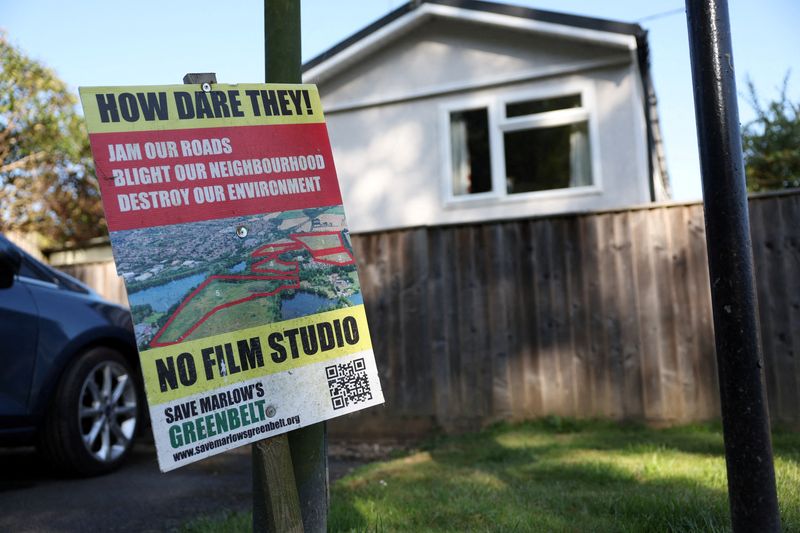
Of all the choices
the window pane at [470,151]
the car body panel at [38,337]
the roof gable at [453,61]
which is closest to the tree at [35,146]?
the roof gable at [453,61]

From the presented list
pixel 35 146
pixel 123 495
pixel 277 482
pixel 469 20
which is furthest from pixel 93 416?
pixel 35 146

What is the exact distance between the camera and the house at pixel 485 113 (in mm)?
9594

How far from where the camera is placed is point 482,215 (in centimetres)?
1014

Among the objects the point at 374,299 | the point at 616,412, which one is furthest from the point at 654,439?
the point at 374,299

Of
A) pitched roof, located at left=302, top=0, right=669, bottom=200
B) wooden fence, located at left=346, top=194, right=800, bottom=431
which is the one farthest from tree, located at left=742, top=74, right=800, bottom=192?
wooden fence, located at left=346, top=194, right=800, bottom=431

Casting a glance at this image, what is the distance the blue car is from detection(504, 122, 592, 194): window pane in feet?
21.6

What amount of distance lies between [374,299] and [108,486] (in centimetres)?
289

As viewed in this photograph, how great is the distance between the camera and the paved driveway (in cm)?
350

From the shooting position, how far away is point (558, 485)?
12.3 ft

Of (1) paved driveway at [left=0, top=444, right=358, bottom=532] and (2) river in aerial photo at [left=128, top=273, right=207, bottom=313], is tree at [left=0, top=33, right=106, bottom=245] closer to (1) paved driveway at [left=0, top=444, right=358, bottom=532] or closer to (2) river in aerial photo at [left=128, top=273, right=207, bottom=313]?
(1) paved driveway at [left=0, top=444, right=358, bottom=532]

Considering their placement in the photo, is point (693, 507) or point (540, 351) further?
point (540, 351)

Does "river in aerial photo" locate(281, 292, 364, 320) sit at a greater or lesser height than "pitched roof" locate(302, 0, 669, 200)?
lesser

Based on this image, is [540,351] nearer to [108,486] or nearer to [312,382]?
[108,486]

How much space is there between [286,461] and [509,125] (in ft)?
27.9
